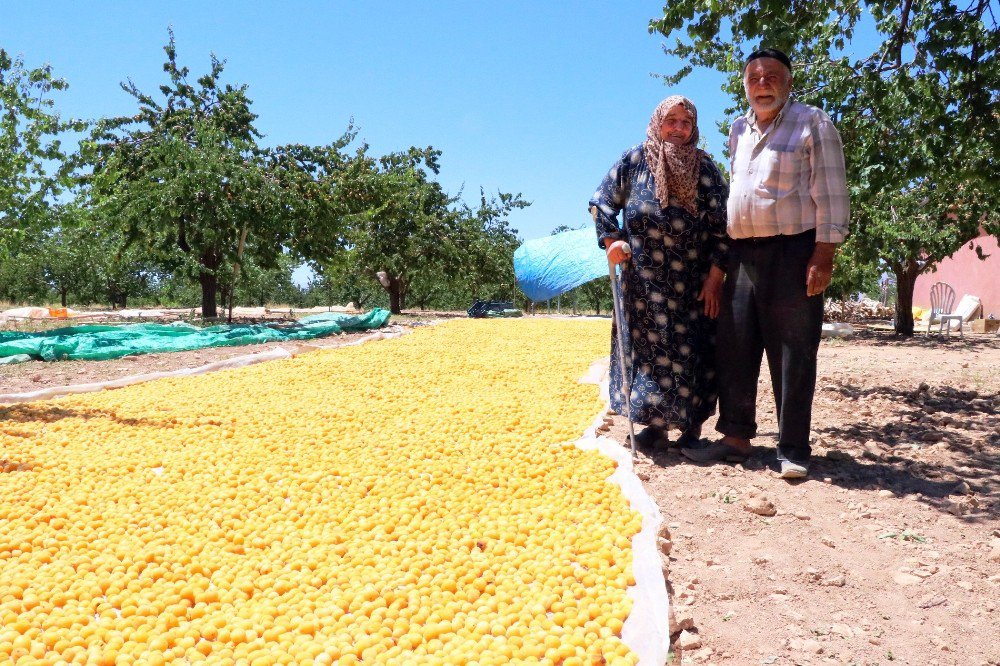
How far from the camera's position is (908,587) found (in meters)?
1.89

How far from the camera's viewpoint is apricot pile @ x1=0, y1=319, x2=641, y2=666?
1.67m

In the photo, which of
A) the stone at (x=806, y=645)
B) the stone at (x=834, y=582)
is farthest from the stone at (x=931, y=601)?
the stone at (x=806, y=645)

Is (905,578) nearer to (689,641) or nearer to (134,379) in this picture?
(689,641)

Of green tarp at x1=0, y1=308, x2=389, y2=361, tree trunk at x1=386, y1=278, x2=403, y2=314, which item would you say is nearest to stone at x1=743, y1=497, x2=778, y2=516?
green tarp at x1=0, y1=308, x2=389, y2=361

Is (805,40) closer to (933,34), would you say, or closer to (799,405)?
(933,34)

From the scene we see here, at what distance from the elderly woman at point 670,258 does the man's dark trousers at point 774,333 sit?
15 centimetres

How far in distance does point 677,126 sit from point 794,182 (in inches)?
24.2

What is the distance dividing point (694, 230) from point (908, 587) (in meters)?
1.78

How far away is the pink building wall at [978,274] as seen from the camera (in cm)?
1451

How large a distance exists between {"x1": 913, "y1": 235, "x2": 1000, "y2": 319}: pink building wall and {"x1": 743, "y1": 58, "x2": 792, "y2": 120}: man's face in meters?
13.7

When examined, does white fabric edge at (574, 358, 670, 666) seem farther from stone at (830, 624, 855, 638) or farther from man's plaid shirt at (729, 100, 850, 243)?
man's plaid shirt at (729, 100, 850, 243)

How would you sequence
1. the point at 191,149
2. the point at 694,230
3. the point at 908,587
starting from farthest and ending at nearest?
the point at 191,149
the point at 694,230
the point at 908,587

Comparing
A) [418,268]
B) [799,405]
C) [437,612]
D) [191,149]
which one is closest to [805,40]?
[799,405]

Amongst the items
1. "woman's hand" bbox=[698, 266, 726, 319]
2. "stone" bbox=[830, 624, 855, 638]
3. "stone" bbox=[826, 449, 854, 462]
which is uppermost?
"woman's hand" bbox=[698, 266, 726, 319]
